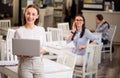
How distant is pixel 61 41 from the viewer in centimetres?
638

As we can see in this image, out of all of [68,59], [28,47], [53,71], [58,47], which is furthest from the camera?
[58,47]

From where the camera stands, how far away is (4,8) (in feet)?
41.0

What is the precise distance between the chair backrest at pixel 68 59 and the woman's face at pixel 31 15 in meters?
0.75

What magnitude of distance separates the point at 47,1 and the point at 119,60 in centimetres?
688

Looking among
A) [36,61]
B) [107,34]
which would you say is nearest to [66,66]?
[36,61]

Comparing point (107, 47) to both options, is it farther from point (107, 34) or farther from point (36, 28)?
point (36, 28)

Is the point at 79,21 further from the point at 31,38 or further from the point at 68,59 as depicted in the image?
the point at 31,38

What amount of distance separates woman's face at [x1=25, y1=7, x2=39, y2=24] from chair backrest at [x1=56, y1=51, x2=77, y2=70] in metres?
0.75

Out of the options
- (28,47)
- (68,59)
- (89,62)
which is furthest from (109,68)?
(28,47)

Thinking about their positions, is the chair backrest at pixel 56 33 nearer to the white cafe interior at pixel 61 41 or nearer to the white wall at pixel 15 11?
the white cafe interior at pixel 61 41

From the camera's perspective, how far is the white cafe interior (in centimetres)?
379

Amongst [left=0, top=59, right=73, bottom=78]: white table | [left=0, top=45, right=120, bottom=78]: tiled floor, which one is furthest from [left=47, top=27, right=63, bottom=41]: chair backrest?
[left=0, top=59, right=73, bottom=78]: white table

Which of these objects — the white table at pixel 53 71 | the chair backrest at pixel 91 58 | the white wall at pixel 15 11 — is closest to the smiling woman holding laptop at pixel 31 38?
the white table at pixel 53 71

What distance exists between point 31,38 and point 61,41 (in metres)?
3.17
